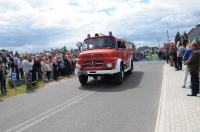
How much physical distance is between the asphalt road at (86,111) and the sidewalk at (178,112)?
0.31 metres

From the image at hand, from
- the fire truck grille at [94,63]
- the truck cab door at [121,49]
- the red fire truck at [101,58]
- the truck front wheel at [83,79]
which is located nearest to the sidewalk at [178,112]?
the red fire truck at [101,58]

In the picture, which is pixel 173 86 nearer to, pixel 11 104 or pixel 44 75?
pixel 11 104

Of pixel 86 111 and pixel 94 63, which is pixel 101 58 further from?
pixel 86 111

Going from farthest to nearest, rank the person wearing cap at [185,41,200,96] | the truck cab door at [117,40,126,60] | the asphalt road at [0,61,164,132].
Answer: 1. the truck cab door at [117,40,126,60]
2. the person wearing cap at [185,41,200,96]
3. the asphalt road at [0,61,164,132]

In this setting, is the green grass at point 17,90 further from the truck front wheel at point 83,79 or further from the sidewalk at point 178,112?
the sidewalk at point 178,112

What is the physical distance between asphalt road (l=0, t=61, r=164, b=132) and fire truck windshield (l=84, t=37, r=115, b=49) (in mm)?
3141

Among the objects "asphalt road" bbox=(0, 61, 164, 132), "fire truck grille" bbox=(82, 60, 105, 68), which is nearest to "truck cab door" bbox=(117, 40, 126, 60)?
"fire truck grille" bbox=(82, 60, 105, 68)

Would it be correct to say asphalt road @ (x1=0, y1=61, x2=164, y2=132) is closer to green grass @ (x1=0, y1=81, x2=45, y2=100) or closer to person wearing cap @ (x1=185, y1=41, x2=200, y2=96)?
person wearing cap @ (x1=185, y1=41, x2=200, y2=96)

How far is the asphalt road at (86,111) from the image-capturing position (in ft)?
32.7

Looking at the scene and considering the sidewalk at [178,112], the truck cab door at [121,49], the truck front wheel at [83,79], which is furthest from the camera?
the truck cab door at [121,49]

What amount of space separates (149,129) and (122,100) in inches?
204

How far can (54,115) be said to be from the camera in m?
11.8

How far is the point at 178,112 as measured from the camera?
35.8 feet

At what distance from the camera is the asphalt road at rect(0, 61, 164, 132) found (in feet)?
32.7
